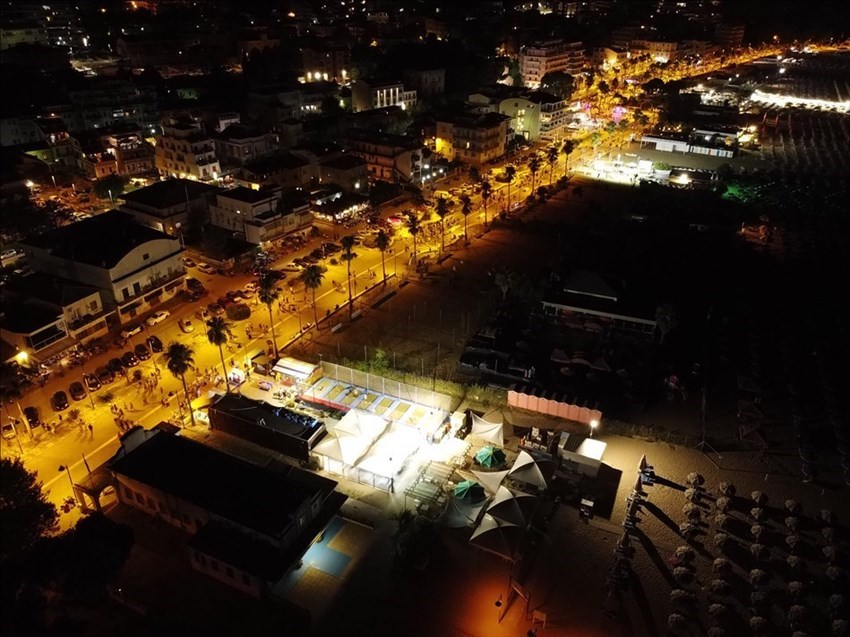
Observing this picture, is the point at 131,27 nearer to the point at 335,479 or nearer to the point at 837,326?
the point at 335,479

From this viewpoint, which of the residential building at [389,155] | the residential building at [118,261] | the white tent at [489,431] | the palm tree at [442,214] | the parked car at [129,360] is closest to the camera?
the white tent at [489,431]

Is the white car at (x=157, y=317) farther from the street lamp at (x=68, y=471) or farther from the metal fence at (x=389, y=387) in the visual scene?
the metal fence at (x=389, y=387)

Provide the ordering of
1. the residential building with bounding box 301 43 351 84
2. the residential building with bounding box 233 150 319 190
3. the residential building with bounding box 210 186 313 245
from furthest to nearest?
1. the residential building with bounding box 301 43 351 84
2. the residential building with bounding box 233 150 319 190
3. the residential building with bounding box 210 186 313 245

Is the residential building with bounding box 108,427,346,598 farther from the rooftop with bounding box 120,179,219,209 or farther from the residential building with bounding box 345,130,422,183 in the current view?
the residential building with bounding box 345,130,422,183

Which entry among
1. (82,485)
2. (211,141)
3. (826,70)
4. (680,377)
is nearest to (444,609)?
(82,485)

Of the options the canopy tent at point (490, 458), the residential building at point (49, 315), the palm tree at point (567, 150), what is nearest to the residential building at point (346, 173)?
the palm tree at point (567, 150)

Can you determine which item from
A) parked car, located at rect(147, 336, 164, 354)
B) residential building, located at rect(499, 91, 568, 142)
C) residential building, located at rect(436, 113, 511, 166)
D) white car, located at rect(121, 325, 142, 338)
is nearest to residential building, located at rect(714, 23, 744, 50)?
residential building, located at rect(499, 91, 568, 142)
